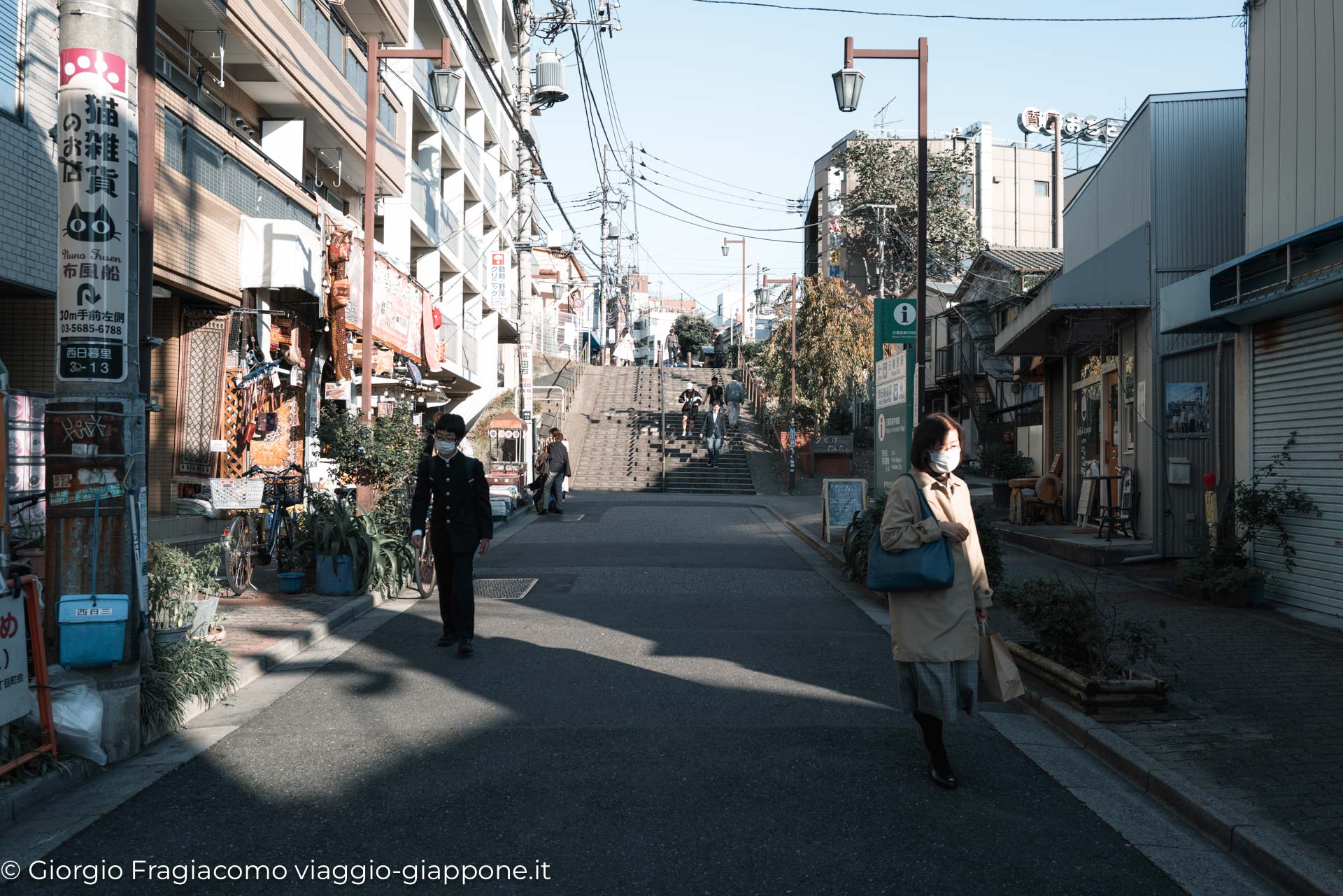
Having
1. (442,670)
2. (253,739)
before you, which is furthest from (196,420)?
(253,739)

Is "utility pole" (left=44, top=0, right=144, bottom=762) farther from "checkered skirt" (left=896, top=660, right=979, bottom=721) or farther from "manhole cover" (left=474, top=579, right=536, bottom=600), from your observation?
"manhole cover" (left=474, top=579, right=536, bottom=600)

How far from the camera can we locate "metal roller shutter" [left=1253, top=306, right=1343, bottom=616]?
979 cm

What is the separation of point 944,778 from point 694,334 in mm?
84019

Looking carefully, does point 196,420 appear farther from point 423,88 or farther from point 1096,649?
point 423,88

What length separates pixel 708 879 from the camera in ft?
12.9

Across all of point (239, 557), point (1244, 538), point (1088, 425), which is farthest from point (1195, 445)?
point (239, 557)

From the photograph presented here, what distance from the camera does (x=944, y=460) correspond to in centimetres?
518

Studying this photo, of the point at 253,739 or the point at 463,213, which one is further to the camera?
the point at 463,213

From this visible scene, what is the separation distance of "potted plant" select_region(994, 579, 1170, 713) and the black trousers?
13.6 feet

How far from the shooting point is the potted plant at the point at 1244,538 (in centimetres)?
1041

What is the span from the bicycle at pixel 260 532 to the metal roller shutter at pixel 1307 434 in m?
10.3

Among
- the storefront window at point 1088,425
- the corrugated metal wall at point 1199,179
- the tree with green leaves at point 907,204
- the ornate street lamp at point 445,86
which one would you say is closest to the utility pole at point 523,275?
the ornate street lamp at point 445,86

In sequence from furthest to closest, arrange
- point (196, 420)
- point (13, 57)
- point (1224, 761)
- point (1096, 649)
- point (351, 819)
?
point (196, 420) → point (13, 57) → point (1096, 649) → point (1224, 761) → point (351, 819)

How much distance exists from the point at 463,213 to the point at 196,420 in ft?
72.3
